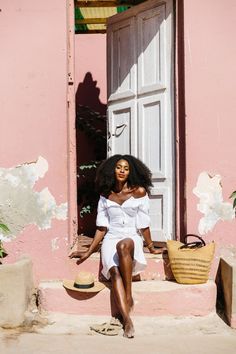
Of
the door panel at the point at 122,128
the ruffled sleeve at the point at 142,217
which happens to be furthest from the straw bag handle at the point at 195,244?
the door panel at the point at 122,128

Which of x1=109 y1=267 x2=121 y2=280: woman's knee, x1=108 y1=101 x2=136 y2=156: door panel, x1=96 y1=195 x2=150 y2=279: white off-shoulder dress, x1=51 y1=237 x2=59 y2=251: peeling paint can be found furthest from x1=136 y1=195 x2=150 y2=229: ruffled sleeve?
x1=108 y1=101 x2=136 y2=156: door panel

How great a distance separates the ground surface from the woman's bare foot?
0.04 meters

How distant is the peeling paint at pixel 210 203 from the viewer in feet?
14.7

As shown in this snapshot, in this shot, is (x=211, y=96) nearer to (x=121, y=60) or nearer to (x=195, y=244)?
(x=195, y=244)

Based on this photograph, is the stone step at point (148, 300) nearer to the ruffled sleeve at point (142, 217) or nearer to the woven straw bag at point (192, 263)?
the woven straw bag at point (192, 263)

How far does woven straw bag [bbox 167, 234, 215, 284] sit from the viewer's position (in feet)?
13.5

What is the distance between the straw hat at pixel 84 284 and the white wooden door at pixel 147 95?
1077 mm

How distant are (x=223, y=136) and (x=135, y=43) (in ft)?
5.72

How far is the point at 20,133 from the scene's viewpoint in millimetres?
4543

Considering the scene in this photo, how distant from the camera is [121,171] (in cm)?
438

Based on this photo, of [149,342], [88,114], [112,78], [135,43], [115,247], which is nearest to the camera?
[149,342]

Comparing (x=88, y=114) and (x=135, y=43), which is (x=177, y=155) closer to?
(x=135, y=43)

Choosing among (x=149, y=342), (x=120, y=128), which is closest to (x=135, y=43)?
(x=120, y=128)

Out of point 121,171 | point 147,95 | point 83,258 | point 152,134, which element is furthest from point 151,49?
point 83,258
